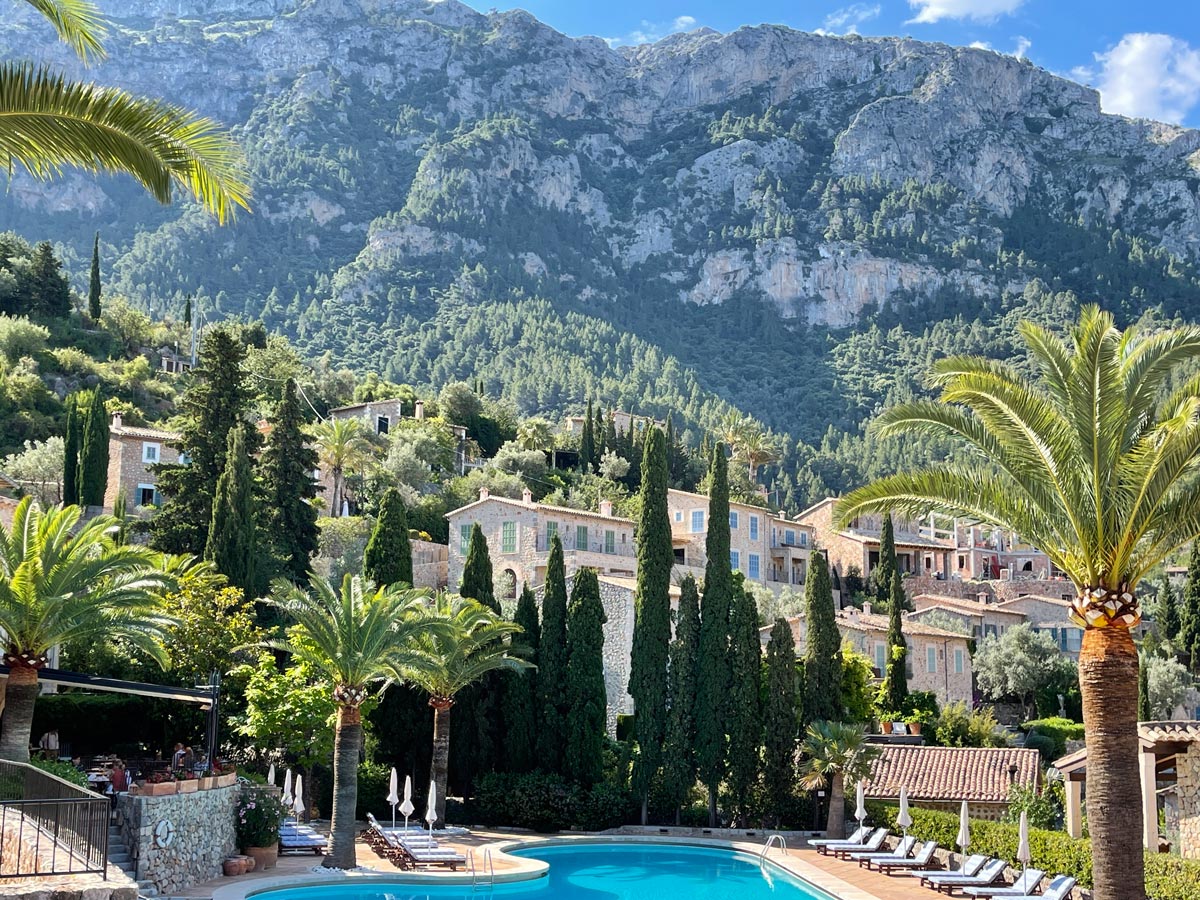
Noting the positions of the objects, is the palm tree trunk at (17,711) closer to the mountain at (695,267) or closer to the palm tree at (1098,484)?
the palm tree at (1098,484)

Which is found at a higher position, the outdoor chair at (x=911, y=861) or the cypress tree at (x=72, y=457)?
the cypress tree at (x=72, y=457)

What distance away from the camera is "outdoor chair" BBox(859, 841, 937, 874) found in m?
28.8

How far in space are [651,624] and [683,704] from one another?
2.57 metres

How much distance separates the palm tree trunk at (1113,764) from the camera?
15094 millimetres

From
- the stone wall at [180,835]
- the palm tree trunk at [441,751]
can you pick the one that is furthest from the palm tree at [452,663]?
the stone wall at [180,835]

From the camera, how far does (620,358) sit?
15488cm

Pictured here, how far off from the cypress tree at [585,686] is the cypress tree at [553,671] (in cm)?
24

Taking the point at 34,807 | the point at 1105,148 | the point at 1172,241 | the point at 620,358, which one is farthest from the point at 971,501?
the point at 1105,148

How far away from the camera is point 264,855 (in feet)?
87.1

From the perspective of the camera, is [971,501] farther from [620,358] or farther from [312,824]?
[620,358]

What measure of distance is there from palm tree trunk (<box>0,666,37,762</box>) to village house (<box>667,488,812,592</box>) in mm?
40579

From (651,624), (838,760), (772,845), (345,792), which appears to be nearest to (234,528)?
(651,624)

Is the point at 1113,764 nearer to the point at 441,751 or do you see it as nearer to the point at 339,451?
the point at 441,751

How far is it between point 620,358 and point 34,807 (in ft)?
454
